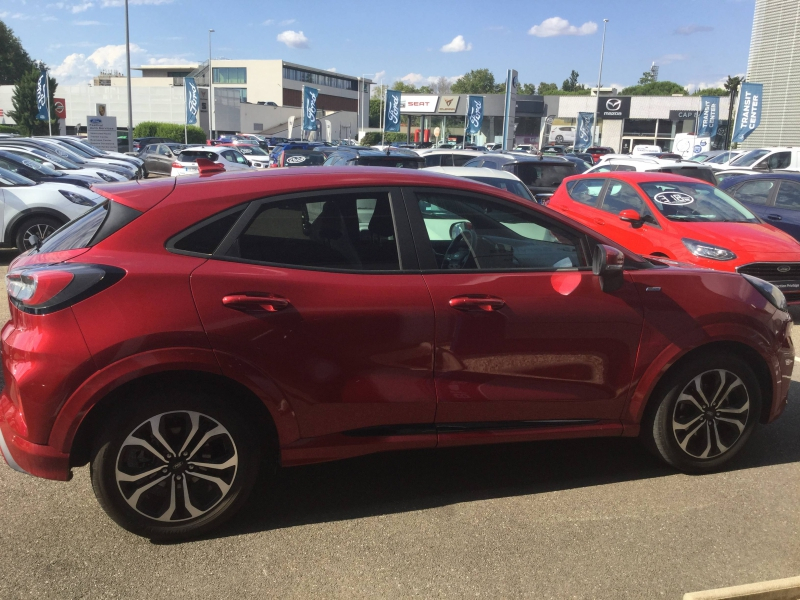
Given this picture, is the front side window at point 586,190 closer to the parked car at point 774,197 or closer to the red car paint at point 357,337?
the parked car at point 774,197

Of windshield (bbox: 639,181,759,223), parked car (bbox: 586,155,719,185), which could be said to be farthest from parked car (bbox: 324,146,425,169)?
windshield (bbox: 639,181,759,223)

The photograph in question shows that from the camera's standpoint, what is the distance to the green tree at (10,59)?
301 feet

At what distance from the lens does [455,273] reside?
141 inches

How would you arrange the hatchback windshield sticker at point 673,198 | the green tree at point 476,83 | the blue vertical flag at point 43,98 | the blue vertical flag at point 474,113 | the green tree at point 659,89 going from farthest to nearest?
the green tree at point 476,83, the green tree at point 659,89, the blue vertical flag at point 474,113, the blue vertical flag at point 43,98, the hatchback windshield sticker at point 673,198

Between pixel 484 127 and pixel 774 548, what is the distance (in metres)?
80.9

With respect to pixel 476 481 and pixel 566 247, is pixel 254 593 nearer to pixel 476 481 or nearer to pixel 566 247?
pixel 476 481

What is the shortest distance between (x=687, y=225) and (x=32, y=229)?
8.93m

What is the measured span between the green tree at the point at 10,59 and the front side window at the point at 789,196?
9925 cm

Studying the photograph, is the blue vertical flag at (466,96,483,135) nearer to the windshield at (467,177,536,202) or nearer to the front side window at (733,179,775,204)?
the front side window at (733,179,775,204)

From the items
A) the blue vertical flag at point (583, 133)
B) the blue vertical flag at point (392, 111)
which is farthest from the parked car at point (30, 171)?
the blue vertical flag at point (583, 133)

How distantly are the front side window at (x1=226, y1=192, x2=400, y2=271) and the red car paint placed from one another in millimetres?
64

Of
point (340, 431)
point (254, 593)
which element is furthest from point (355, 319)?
point (254, 593)

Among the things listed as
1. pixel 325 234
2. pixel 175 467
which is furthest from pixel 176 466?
pixel 325 234

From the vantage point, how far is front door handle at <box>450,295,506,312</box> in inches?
137
